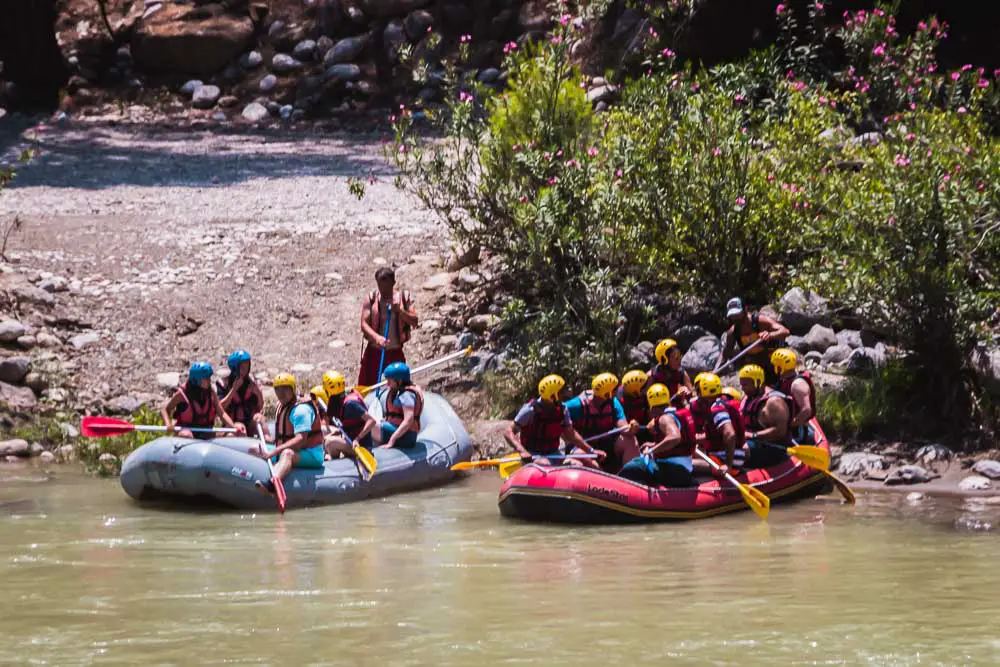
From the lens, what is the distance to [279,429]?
1138 cm

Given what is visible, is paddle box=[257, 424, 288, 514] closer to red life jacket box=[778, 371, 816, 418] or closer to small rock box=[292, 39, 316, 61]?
red life jacket box=[778, 371, 816, 418]

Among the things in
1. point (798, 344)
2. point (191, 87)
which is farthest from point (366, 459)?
point (191, 87)

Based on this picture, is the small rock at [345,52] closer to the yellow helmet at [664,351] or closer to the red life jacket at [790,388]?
the yellow helmet at [664,351]

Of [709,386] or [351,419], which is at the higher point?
[709,386]

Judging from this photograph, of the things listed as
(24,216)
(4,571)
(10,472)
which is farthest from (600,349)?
(24,216)

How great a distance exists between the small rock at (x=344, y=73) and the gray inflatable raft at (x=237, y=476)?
13.9m

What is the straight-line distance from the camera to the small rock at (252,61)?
25.7m

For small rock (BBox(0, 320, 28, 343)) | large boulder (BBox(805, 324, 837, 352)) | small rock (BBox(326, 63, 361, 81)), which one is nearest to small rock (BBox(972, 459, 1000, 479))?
large boulder (BBox(805, 324, 837, 352))

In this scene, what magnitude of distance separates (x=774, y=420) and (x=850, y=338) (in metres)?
2.57

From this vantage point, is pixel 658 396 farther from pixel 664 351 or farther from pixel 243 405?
pixel 243 405

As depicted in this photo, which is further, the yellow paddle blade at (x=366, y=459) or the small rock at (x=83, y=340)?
the small rock at (x=83, y=340)

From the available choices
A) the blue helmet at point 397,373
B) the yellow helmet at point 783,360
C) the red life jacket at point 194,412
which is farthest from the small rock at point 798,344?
the red life jacket at point 194,412

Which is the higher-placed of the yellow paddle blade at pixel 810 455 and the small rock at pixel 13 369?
the small rock at pixel 13 369

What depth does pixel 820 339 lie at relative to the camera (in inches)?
536
